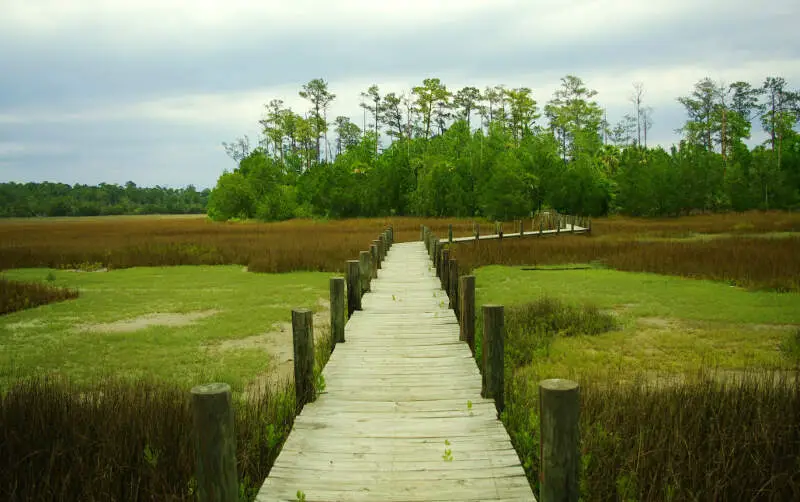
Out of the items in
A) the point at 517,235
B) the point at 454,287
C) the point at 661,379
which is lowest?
the point at 661,379

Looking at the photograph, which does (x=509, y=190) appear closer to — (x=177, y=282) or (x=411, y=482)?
(x=177, y=282)

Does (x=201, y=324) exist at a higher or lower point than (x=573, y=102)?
lower

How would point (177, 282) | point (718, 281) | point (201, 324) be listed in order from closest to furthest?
point (201, 324) → point (718, 281) → point (177, 282)

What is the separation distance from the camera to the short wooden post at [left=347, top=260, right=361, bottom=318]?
382 inches

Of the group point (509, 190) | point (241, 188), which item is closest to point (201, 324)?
point (509, 190)

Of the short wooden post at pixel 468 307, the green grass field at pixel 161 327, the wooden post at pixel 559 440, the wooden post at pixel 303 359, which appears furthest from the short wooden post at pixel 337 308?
the wooden post at pixel 559 440

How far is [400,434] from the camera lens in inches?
187

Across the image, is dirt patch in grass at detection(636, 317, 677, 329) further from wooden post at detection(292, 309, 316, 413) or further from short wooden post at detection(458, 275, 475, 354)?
wooden post at detection(292, 309, 316, 413)

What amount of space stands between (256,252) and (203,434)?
2149cm

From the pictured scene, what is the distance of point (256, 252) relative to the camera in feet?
78.8

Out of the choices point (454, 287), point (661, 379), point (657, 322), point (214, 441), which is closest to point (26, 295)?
point (454, 287)

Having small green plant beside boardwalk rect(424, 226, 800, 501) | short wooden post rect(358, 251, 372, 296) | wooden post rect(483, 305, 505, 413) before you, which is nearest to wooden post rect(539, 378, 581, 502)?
small green plant beside boardwalk rect(424, 226, 800, 501)

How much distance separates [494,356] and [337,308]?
9.03ft

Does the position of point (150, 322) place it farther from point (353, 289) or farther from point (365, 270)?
point (353, 289)
